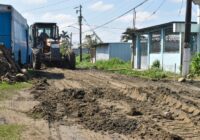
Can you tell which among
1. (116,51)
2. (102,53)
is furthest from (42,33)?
(102,53)

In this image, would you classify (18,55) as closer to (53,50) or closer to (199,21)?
(53,50)

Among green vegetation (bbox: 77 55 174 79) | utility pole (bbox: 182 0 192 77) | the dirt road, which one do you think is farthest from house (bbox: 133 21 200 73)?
the dirt road

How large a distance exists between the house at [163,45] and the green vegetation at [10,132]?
80.0 ft

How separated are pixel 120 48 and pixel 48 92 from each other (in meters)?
54.7

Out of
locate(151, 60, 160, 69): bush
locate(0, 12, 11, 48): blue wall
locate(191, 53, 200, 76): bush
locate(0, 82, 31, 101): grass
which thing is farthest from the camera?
locate(151, 60, 160, 69): bush

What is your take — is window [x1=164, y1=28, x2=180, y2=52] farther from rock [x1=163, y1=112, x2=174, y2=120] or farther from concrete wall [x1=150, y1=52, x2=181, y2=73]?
rock [x1=163, y1=112, x2=174, y2=120]

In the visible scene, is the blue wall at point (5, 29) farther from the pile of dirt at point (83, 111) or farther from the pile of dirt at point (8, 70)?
the pile of dirt at point (83, 111)

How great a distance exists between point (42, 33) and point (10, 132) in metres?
29.7

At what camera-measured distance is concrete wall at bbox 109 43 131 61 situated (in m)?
70.9

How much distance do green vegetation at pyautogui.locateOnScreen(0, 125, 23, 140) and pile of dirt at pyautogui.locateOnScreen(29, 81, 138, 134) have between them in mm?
1193

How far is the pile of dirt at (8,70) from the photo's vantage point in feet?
70.3

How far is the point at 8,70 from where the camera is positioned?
2283 centimetres

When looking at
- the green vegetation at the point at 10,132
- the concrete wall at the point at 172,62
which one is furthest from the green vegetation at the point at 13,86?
the concrete wall at the point at 172,62

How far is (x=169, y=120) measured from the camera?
462 inches
